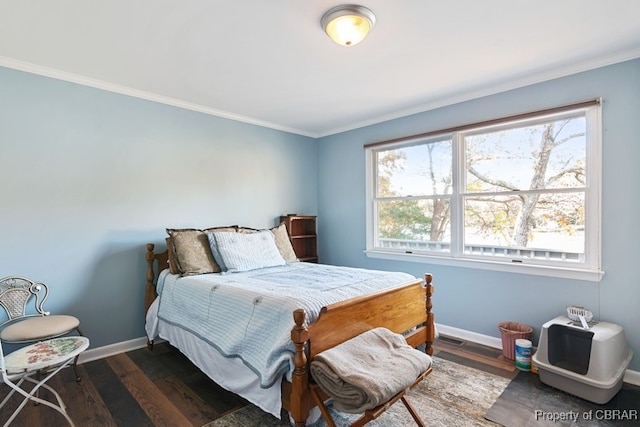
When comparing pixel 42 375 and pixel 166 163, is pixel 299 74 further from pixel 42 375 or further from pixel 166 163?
pixel 42 375

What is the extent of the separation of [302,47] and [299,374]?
2074 mm

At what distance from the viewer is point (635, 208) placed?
231 centimetres

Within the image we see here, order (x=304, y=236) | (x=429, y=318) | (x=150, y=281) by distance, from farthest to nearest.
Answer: (x=304, y=236)
(x=150, y=281)
(x=429, y=318)

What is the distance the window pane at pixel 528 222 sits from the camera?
263cm

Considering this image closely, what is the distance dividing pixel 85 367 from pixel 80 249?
957 millimetres

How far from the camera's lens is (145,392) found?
87.1 inches

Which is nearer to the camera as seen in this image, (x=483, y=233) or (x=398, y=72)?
(x=398, y=72)

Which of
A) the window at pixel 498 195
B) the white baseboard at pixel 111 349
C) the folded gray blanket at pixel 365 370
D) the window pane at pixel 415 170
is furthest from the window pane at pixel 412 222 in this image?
the white baseboard at pixel 111 349

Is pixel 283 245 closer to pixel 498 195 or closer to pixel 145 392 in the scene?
pixel 145 392

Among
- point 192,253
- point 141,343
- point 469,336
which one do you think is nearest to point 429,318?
point 469,336

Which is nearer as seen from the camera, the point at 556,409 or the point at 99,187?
the point at 556,409

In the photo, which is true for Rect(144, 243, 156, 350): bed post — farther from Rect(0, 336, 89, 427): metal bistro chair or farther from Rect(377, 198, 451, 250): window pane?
Rect(377, 198, 451, 250): window pane

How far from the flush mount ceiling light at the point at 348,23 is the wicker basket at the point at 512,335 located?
2.60 metres

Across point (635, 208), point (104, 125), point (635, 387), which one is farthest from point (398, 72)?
point (635, 387)
